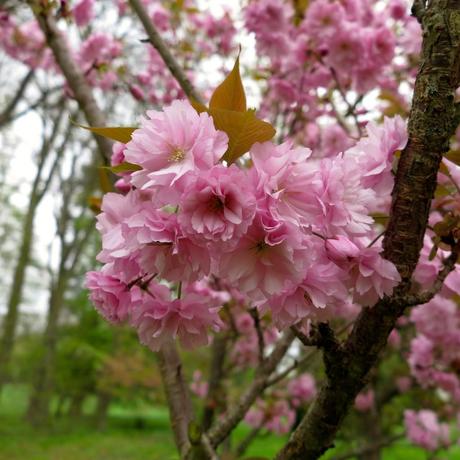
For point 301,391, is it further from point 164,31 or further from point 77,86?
point 77,86

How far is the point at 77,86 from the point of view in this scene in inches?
77.8

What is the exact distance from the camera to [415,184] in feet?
3.07

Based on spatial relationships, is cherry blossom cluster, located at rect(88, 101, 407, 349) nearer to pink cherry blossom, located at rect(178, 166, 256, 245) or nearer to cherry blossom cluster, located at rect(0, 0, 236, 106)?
pink cherry blossom, located at rect(178, 166, 256, 245)

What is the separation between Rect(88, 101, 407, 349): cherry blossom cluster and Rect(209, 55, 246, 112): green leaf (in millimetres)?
84

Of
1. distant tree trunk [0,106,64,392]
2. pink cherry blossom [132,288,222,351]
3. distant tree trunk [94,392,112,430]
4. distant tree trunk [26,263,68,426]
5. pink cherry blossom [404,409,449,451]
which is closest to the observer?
pink cherry blossom [132,288,222,351]

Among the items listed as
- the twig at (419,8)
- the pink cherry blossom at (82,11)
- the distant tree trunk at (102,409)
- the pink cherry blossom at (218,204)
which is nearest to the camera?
the pink cherry blossom at (218,204)

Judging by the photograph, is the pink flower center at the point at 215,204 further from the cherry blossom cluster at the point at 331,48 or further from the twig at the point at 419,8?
the cherry blossom cluster at the point at 331,48

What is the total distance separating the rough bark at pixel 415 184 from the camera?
922 mm

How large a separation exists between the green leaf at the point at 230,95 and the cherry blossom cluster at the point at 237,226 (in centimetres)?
8

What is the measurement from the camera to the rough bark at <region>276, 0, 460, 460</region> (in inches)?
36.3

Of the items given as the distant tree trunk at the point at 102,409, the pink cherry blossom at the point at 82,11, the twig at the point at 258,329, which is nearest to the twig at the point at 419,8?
the twig at the point at 258,329

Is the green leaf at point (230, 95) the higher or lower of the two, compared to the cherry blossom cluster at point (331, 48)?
lower

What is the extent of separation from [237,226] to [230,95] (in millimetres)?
249

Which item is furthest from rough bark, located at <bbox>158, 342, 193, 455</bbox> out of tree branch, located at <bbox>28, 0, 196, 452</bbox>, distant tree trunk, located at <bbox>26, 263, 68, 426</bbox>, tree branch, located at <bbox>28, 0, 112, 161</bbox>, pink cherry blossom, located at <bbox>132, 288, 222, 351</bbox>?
distant tree trunk, located at <bbox>26, 263, 68, 426</bbox>
